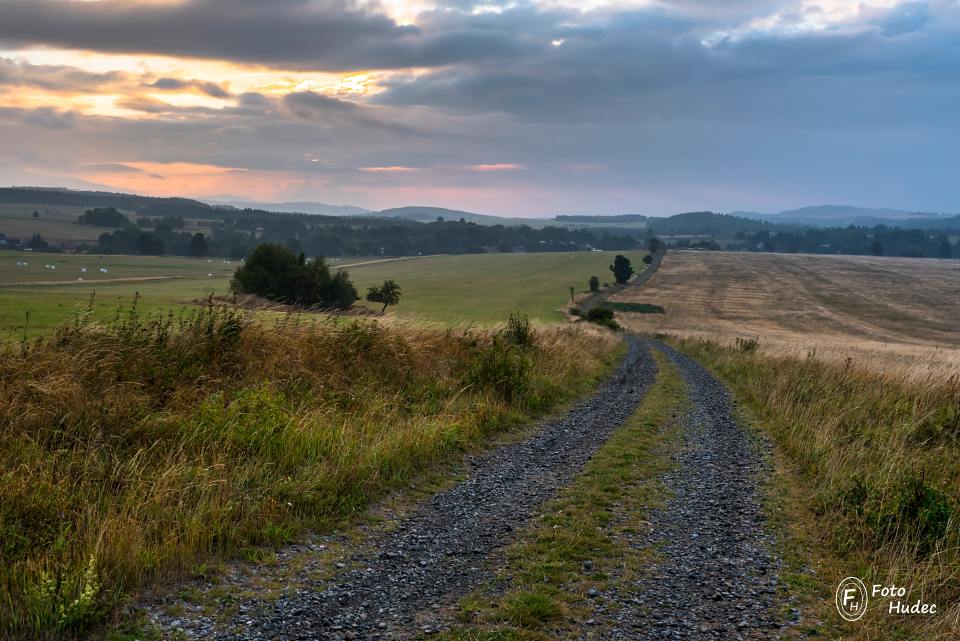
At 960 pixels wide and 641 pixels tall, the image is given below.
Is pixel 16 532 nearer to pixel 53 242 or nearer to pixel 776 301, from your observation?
pixel 776 301

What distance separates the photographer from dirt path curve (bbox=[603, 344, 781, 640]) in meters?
5.20

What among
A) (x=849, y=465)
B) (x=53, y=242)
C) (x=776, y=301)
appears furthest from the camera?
(x=53, y=242)

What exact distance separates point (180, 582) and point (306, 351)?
7466 millimetres

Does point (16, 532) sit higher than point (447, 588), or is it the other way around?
point (16, 532)

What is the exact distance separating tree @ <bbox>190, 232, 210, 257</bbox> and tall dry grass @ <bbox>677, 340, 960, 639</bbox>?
15877 centimetres

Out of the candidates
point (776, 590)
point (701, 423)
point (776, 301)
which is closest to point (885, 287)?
point (776, 301)

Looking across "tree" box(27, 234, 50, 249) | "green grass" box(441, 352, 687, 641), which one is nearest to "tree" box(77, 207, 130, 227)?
"tree" box(27, 234, 50, 249)

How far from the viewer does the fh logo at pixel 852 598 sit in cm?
544

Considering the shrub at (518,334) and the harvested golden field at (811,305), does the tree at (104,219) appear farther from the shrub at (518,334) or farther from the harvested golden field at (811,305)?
the shrub at (518,334)

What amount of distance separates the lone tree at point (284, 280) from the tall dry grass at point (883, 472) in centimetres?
5062

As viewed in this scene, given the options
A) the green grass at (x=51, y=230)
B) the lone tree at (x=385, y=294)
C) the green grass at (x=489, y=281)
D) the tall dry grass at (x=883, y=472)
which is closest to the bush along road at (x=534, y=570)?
the tall dry grass at (x=883, y=472)

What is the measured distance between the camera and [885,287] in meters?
118

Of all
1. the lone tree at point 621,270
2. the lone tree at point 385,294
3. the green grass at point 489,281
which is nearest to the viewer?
the lone tree at point 385,294

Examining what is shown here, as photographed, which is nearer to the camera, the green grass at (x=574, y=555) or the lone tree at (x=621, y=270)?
the green grass at (x=574, y=555)
